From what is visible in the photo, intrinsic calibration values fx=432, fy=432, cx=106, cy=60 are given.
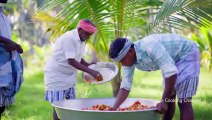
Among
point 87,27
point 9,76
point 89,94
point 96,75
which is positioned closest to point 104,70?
point 96,75

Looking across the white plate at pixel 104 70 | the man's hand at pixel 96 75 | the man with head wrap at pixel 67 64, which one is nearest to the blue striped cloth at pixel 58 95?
the man with head wrap at pixel 67 64

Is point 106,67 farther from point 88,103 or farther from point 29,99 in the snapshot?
point 29,99

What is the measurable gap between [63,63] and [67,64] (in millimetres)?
40

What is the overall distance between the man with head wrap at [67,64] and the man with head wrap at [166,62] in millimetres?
581

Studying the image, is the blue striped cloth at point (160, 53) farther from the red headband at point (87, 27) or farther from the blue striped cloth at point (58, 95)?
the blue striped cloth at point (58, 95)

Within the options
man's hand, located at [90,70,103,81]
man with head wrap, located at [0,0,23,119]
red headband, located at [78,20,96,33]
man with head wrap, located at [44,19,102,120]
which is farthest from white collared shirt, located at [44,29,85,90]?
man with head wrap, located at [0,0,23,119]

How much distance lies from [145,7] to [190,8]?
0.76 meters

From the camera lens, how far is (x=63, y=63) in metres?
4.20

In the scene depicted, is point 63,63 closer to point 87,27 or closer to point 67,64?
point 67,64

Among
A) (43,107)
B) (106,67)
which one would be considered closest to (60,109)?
(106,67)

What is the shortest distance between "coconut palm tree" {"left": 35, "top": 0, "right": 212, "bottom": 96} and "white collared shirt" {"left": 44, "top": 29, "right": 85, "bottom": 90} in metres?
0.95

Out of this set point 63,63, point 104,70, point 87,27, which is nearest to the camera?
point 87,27

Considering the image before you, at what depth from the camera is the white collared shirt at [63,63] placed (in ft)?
13.3

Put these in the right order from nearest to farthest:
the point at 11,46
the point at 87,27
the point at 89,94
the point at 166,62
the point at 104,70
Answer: the point at 166,62, the point at 11,46, the point at 87,27, the point at 104,70, the point at 89,94
